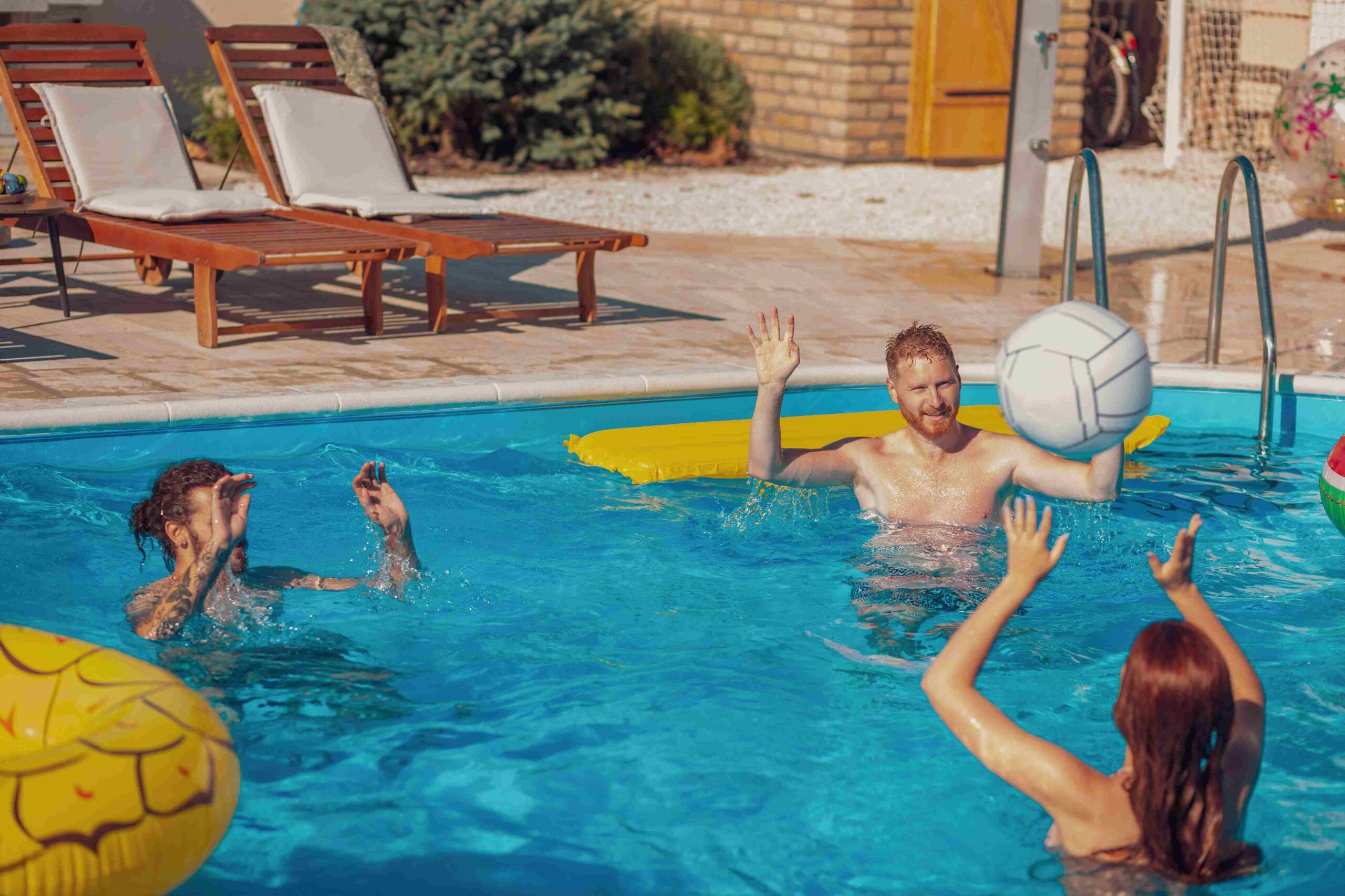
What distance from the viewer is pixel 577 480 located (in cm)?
632

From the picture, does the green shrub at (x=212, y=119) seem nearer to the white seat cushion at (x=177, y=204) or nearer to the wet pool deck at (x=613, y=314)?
the wet pool deck at (x=613, y=314)

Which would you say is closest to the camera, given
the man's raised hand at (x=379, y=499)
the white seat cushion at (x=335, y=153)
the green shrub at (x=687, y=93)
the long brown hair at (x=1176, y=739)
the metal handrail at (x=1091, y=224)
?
the long brown hair at (x=1176, y=739)

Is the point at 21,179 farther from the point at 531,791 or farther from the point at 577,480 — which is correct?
the point at 531,791

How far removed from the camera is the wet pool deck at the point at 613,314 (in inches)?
273

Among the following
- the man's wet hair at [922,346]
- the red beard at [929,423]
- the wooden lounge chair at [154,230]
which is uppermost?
the wooden lounge chair at [154,230]

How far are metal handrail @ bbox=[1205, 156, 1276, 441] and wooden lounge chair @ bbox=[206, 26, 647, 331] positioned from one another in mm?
2868

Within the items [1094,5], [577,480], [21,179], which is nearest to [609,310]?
[577,480]

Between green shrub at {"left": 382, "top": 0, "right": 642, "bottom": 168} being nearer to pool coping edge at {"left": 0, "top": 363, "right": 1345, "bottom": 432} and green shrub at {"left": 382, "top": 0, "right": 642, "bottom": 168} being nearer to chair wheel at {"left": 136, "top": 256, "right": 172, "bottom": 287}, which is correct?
chair wheel at {"left": 136, "top": 256, "right": 172, "bottom": 287}

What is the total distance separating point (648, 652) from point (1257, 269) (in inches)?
126

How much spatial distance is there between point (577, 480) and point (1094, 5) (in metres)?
14.2

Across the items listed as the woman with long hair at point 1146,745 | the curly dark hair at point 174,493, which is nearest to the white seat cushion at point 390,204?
the curly dark hair at point 174,493

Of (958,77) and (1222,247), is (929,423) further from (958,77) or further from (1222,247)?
(958,77)

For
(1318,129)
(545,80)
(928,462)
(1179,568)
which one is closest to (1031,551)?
(1179,568)

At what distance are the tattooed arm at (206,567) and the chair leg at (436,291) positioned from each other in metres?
3.82
